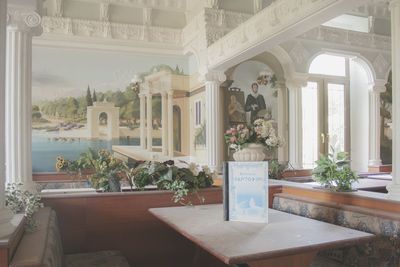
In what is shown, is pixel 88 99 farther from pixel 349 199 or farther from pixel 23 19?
pixel 349 199

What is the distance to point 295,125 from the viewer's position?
8.47m

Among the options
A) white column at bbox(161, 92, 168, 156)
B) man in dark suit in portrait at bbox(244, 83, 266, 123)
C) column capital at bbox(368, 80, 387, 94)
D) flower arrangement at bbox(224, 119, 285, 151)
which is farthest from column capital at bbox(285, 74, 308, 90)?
flower arrangement at bbox(224, 119, 285, 151)

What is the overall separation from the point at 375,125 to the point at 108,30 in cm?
695

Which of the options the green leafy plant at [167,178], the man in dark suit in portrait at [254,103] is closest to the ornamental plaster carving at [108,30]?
the man in dark suit in portrait at [254,103]

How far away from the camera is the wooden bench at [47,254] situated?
6.47ft

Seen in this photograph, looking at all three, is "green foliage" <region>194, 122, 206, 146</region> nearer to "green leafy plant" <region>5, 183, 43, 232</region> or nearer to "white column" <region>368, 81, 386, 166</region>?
"white column" <region>368, 81, 386, 166</region>

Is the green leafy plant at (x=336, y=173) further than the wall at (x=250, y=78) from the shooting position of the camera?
No

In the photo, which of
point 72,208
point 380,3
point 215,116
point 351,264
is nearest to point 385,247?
point 351,264

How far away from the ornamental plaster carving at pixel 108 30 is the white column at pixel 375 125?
516cm

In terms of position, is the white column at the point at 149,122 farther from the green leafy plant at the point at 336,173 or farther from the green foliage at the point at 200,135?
the green leafy plant at the point at 336,173

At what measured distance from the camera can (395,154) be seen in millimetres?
3342

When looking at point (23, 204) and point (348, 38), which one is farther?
point (348, 38)

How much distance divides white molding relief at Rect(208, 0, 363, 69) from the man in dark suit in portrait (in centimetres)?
135

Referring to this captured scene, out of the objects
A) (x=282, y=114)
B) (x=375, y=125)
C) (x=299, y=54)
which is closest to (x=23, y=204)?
(x=282, y=114)
